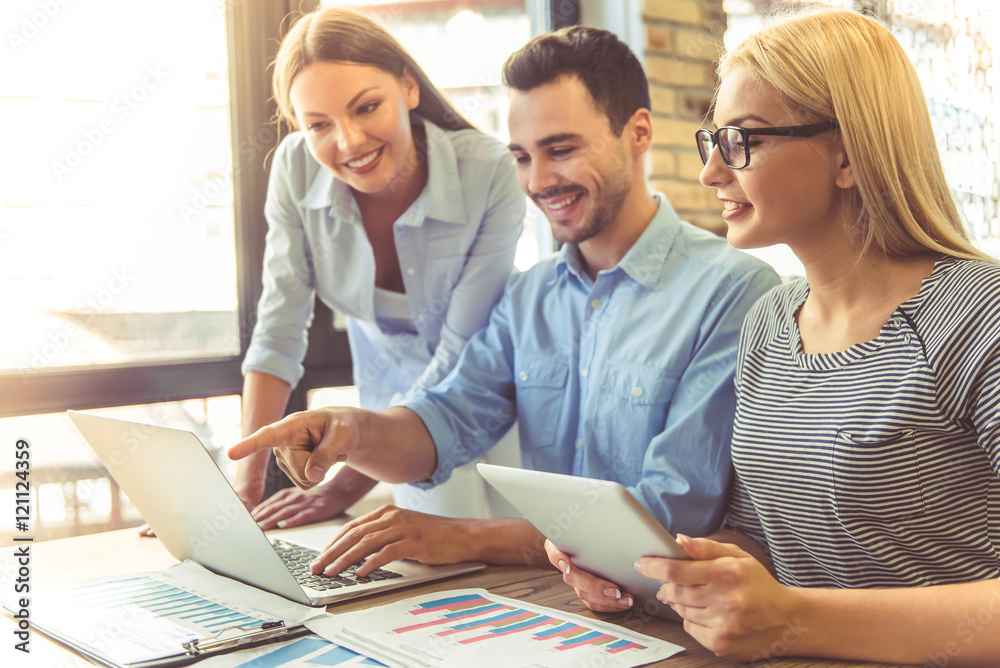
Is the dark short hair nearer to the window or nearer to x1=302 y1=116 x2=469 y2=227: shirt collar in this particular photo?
x1=302 y1=116 x2=469 y2=227: shirt collar

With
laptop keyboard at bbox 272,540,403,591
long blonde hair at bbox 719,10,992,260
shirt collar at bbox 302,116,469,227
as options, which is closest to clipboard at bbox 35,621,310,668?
laptop keyboard at bbox 272,540,403,591

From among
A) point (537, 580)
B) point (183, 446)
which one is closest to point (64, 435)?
point (183, 446)

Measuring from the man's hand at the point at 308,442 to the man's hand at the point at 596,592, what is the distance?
1.34ft

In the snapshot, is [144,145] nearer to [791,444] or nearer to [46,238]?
[46,238]

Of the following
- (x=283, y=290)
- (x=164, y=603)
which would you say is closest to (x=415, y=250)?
(x=283, y=290)

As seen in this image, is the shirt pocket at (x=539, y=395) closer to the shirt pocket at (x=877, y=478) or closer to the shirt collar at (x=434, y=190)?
the shirt collar at (x=434, y=190)

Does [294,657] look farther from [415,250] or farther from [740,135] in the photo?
[415,250]

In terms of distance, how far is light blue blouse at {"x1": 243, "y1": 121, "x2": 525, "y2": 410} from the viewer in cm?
185

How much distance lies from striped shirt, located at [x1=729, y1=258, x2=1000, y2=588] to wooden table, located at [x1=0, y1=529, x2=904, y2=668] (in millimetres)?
239

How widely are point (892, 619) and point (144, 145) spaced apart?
1.93 m

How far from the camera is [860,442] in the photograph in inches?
39.7

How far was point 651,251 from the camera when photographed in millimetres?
1552

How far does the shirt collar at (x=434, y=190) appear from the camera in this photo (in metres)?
1.85

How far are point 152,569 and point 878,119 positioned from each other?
1168 mm
